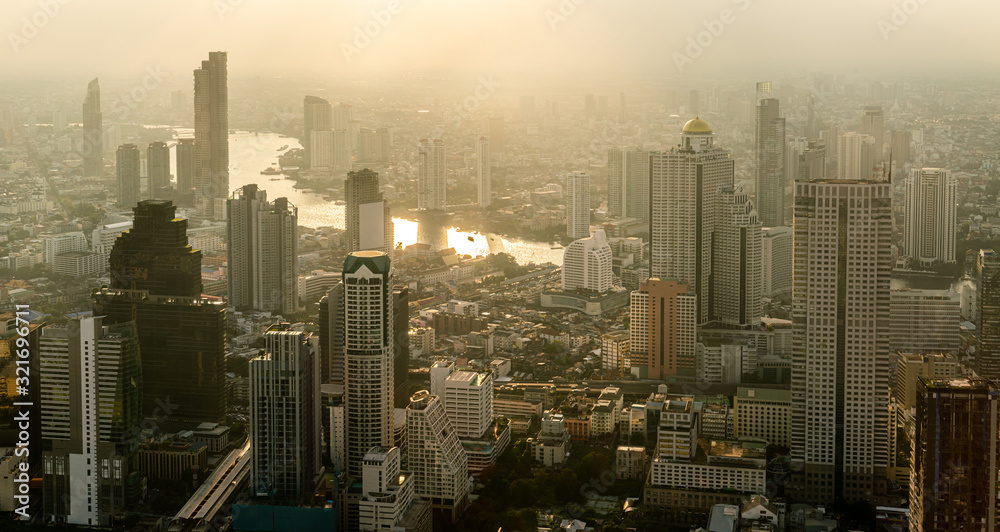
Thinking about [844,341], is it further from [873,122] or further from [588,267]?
[873,122]

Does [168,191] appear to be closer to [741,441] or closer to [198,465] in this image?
[198,465]

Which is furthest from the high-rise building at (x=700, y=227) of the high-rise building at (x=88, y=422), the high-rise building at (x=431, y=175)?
the high-rise building at (x=88, y=422)

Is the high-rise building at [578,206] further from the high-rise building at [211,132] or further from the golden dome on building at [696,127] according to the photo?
the high-rise building at [211,132]

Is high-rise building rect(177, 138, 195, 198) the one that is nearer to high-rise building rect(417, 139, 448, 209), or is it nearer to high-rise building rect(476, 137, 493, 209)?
high-rise building rect(417, 139, 448, 209)

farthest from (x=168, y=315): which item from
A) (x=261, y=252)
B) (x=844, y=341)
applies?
(x=844, y=341)

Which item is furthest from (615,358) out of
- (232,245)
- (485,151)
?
(485,151)

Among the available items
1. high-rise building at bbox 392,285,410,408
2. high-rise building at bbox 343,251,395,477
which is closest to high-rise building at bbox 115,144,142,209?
high-rise building at bbox 392,285,410,408
